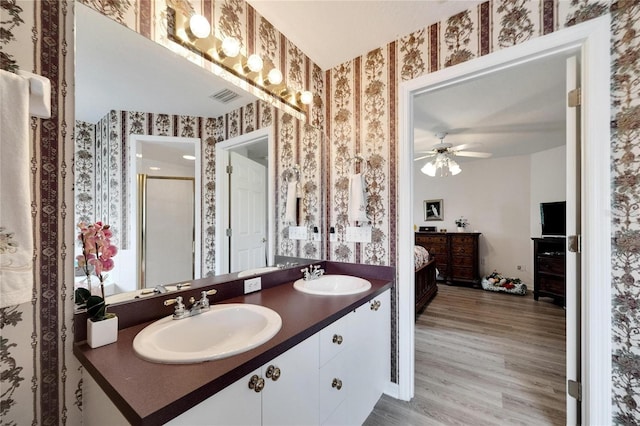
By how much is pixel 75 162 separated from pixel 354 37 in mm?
1776

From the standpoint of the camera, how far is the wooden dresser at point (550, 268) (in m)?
3.63

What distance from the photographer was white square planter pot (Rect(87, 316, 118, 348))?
2.79 feet

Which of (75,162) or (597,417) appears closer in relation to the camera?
(75,162)

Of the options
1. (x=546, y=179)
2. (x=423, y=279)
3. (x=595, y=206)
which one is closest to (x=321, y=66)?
(x=595, y=206)

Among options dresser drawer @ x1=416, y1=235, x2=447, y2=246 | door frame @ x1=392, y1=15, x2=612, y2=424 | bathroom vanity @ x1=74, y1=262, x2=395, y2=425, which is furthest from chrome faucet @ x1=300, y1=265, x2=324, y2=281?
dresser drawer @ x1=416, y1=235, x2=447, y2=246

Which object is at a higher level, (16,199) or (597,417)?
(16,199)

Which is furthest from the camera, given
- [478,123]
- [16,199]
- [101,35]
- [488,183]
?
[488,183]

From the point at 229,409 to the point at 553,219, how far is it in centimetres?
514

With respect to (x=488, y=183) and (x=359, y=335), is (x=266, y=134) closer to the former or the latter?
(x=359, y=335)

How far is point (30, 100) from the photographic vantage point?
0.70 m

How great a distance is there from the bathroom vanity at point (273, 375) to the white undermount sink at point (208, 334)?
0.07 feet

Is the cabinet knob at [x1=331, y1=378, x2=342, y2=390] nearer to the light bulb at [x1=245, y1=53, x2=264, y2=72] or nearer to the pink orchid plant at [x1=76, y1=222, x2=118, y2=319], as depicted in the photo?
the pink orchid plant at [x1=76, y1=222, x2=118, y2=319]

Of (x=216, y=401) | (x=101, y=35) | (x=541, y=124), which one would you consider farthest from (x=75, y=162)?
(x=541, y=124)

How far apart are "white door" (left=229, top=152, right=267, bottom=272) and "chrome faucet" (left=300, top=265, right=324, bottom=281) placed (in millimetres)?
303
